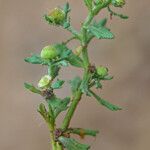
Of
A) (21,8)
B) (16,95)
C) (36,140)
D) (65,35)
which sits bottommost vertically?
(36,140)

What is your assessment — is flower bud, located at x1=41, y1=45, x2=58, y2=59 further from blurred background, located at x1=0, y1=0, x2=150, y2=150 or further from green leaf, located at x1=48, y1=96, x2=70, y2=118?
blurred background, located at x1=0, y1=0, x2=150, y2=150

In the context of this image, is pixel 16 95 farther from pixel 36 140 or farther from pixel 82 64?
pixel 82 64

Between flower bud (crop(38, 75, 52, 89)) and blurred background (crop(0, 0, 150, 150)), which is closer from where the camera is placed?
flower bud (crop(38, 75, 52, 89))

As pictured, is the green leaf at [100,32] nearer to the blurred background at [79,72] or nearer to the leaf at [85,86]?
the leaf at [85,86]

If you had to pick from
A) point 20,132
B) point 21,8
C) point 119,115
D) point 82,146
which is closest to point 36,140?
point 20,132

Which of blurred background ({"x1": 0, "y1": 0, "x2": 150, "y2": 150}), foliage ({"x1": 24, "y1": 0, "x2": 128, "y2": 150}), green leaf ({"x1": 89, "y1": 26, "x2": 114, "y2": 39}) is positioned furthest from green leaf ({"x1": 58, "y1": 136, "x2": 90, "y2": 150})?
blurred background ({"x1": 0, "y1": 0, "x2": 150, "y2": 150})

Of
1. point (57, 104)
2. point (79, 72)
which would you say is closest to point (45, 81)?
point (57, 104)
